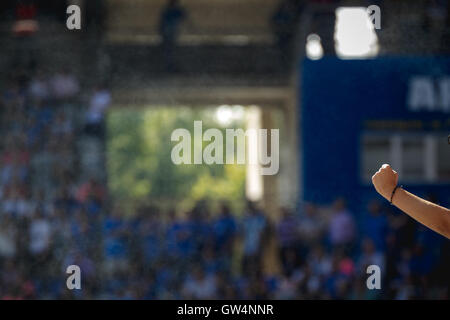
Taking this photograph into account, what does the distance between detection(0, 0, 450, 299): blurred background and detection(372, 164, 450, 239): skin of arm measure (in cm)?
504

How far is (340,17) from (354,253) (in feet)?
7.44

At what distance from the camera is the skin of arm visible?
198cm

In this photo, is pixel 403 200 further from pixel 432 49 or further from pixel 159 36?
pixel 159 36

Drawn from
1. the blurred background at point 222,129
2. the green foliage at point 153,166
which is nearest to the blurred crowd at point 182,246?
the blurred background at point 222,129

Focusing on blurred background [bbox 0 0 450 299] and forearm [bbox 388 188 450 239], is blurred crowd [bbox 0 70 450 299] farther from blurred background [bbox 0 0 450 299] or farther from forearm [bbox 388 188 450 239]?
forearm [bbox 388 188 450 239]

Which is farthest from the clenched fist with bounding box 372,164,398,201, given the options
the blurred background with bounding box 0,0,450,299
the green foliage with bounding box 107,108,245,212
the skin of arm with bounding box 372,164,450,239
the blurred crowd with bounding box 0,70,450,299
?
the green foliage with bounding box 107,108,245,212

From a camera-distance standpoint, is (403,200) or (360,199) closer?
(403,200)

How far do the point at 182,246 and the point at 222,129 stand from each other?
120 cm

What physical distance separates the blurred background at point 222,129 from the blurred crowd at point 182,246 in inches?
0.6

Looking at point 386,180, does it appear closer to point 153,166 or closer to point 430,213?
point 430,213

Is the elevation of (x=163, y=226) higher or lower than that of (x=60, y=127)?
lower

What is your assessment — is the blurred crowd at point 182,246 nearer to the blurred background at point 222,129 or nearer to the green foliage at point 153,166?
the blurred background at point 222,129

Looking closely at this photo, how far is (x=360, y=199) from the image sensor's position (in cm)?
790

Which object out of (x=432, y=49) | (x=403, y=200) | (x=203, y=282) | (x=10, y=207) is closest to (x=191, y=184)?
(x=203, y=282)
